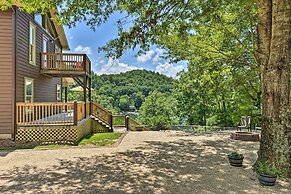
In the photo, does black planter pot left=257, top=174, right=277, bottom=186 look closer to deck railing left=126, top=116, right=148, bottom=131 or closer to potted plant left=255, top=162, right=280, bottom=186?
potted plant left=255, top=162, right=280, bottom=186

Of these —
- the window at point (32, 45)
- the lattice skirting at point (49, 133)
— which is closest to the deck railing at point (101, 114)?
the window at point (32, 45)

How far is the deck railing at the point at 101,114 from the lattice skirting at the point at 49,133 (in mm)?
5043

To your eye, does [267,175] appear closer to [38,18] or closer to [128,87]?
[38,18]

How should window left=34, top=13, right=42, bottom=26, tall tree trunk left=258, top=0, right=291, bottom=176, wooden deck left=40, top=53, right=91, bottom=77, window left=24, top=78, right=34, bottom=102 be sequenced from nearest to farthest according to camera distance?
tall tree trunk left=258, top=0, right=291, bottom=176 → window left=24, top=78, right=34, bottom=102 → window left=34, top=13, right=42, bottom=26 → wooden deck left=40, top=53, right=91, bottom=77

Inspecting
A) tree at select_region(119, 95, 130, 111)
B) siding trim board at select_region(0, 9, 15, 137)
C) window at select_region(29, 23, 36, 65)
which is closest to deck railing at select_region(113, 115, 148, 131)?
window at select_region(29, 23, 36, 65)

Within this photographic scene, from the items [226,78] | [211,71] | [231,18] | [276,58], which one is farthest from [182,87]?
[276,58]

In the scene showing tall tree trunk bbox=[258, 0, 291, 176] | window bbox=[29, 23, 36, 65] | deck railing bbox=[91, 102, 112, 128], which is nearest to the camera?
tall tree trunk bbox=[258, 0, 291, 176]

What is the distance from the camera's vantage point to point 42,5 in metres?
7.29

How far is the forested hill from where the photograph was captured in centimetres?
5550

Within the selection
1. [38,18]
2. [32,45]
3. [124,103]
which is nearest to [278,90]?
[32,45]

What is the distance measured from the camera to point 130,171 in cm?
639

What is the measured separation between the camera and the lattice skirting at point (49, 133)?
35.2ft

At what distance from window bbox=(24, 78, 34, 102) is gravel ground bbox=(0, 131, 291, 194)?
428 cm

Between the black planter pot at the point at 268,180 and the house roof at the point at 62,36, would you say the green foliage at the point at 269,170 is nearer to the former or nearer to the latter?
the black planter pot at the point at 268,180
